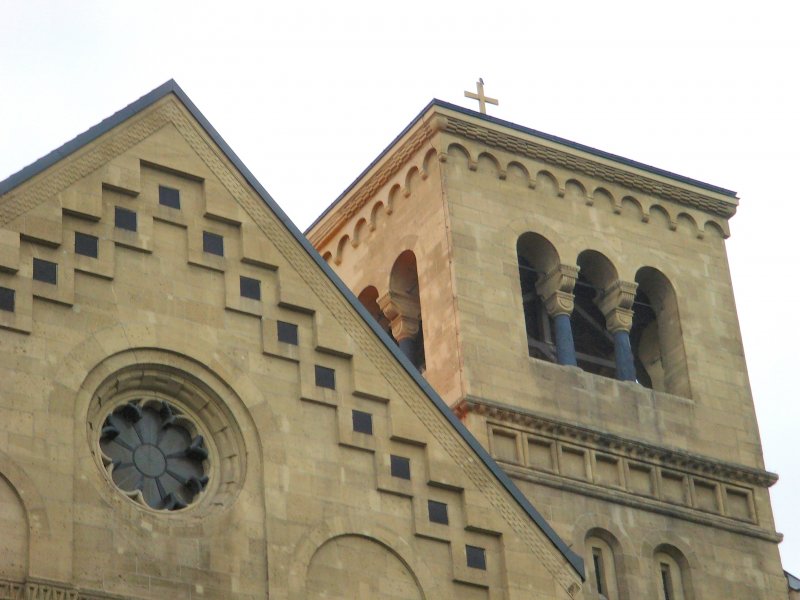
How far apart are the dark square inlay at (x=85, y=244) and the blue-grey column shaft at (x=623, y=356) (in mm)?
15885

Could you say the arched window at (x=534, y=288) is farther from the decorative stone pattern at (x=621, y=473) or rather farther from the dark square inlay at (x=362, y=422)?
the dark square inlay at (x=362, y=422)

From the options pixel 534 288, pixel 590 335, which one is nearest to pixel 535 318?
pixel 534 288

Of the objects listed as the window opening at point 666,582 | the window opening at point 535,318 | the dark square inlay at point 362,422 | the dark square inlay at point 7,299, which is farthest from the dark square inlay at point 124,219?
the window opening at point 535,318

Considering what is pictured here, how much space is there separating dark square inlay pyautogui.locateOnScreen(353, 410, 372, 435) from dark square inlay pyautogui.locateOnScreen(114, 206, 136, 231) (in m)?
3.75

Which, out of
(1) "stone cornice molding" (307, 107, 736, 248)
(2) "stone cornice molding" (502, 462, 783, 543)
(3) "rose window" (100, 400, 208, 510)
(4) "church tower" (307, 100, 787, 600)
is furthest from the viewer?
(1) "stone cornice molding" (307, 107, 736, 248)

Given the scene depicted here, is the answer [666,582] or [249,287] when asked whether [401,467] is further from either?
[666,582]

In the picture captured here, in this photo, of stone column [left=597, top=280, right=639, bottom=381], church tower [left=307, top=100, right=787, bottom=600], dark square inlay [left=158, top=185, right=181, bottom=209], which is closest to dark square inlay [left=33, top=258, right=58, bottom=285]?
dark square inlay [left=158, top=185, right=181, bottom=209]

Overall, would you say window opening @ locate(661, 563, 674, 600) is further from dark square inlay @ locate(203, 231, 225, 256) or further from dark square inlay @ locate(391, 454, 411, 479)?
dark square inlay @ locate(203, 231, 225, 256)

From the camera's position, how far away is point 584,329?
48219 millimetres

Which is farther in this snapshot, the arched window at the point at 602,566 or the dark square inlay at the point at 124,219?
the arched window at the point at 602,566

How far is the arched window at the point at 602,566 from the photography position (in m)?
41.3

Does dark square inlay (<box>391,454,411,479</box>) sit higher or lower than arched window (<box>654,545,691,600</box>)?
lower

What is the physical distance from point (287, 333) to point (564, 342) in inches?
512

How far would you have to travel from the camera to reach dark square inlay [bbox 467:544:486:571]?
31969 millimetres
